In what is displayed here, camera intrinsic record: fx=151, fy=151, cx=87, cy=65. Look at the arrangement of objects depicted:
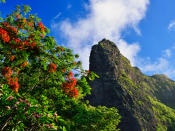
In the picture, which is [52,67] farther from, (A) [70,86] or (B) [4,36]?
(B) [4,36]

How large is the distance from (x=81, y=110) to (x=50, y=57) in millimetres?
4954

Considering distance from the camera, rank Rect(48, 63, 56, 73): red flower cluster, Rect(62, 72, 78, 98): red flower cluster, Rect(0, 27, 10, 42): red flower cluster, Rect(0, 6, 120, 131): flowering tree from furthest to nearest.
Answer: Rect(62, 72, 78, 98): red flower cluster, Rect(48, 63, 56, 73): red flower cluster, Rect(0, 27, 10, 42): red flower cluster, Rect(0, 6, 120, 131): flowering tree

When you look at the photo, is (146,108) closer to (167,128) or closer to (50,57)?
(167,128)

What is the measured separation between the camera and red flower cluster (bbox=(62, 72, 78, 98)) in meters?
11.2

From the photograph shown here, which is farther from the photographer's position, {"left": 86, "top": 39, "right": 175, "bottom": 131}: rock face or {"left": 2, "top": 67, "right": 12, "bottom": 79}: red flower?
{"left": 86, "top": 39, "right": 175, "bottom": 131}: rock face

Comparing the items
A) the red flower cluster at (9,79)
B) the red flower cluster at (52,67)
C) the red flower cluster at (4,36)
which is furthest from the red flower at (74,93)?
the red flower cluster at (4,36)

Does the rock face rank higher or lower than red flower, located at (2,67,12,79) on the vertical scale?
higher

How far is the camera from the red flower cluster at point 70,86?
11211mm

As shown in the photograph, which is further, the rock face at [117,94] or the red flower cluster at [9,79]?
the rock face at [117,94]

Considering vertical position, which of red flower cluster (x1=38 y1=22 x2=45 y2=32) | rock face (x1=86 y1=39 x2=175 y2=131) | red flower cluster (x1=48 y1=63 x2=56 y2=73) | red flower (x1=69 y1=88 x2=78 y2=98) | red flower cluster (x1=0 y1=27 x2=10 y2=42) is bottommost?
red flower (x1=69 y1=88 x2=78 y2=98)

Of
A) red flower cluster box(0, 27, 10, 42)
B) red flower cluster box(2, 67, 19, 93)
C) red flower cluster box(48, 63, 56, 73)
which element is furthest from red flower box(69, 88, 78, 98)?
red flower cluster box(0, 27, 10, 42)

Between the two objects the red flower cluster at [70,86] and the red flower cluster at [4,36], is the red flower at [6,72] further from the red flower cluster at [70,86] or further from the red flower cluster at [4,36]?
the red flower cluster at [70,86]

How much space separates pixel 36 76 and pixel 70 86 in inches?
108

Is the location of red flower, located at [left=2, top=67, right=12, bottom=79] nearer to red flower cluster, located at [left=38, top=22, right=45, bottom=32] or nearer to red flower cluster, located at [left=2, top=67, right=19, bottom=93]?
red flower cluster, located at [left=2, top=67, right=19, bottom=93]
